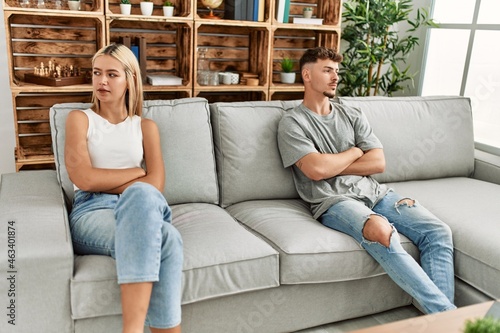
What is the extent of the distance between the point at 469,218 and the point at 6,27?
2.37 m

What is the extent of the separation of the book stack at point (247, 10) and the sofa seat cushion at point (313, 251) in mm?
1442

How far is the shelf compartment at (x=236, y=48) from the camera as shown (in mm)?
3209

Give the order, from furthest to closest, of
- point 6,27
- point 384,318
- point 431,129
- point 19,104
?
point 19,104, point 431,129, point 6,27, point 384,318

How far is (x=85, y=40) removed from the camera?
2.99 meters

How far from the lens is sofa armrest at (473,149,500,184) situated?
2723 millimetres

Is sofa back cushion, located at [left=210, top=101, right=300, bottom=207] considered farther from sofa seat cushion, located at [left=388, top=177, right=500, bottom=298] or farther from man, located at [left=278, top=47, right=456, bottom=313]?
sofa seat cushion, located at [left=388, top=177, right=500, bottom=298]

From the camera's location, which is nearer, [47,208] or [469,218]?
[47,208]

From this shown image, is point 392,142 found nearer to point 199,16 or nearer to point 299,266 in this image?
point 299,266

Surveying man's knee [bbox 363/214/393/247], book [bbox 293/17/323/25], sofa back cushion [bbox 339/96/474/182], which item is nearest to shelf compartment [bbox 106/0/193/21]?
book [bbox 293/17/323/25]

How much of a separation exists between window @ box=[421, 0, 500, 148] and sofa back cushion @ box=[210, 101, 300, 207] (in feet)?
5.23

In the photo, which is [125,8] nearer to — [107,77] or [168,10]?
[168,10]

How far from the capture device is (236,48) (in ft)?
11.1

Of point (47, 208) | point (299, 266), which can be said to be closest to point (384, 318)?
point (299, 266)

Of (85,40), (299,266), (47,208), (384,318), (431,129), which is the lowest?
(384,318)
